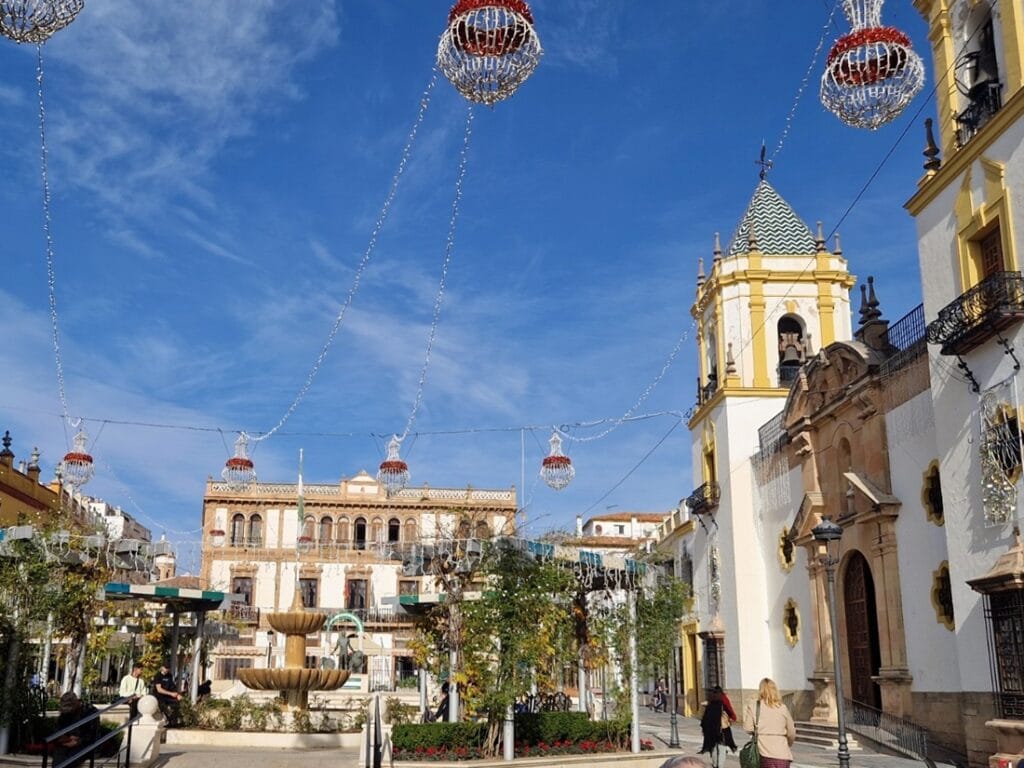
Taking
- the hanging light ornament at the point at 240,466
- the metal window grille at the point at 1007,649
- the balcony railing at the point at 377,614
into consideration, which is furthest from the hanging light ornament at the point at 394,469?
the balcony railing at the point at 377,614

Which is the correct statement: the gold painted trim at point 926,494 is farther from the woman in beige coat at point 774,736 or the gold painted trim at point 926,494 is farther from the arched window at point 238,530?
the arched window at point 238,530

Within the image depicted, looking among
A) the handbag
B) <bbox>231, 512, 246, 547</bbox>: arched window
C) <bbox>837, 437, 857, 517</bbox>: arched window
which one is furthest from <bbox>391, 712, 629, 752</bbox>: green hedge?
<bbox>231, 512, 246, 547</bbox>: arched window

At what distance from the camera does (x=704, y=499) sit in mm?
32938

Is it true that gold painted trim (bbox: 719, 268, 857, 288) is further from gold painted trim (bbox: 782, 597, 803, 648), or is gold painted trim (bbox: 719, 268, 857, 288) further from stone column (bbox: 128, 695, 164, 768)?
stone column (bbox: 128, 695, 164, 768)

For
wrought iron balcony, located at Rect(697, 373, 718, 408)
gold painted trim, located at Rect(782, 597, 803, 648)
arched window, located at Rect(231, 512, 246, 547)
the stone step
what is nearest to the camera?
the stone step

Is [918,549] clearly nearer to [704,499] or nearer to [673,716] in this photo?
[673,716]

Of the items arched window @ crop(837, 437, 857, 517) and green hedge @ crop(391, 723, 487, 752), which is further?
arched window @ crop(837, 437, 857, 517)

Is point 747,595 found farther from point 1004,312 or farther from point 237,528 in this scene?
point 237,528

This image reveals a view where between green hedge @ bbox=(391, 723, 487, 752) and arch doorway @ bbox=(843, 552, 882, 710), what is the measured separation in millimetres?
10840

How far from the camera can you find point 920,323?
71.1 feet

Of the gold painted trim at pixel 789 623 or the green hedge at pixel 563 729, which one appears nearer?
the green hedge at pixel 563 729

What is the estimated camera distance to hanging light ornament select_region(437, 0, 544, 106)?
31.9ft

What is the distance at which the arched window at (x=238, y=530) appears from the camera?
5522cm

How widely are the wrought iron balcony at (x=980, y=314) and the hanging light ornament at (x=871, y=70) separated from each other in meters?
4.84
